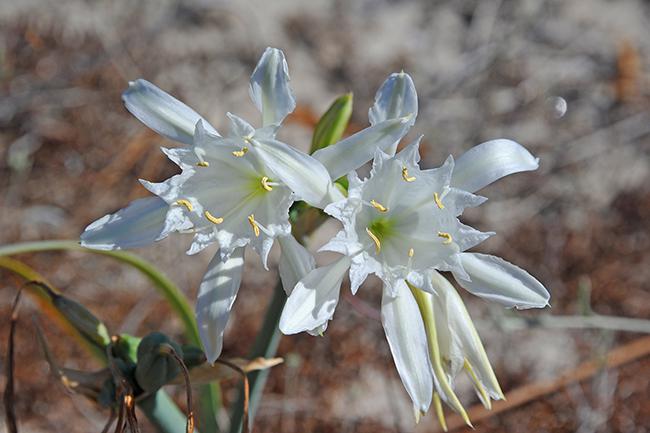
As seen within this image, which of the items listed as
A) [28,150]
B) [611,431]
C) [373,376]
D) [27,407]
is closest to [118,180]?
[28,150]

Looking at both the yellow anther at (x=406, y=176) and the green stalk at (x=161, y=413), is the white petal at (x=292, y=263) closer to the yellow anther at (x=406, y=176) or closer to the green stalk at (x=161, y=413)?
the yellow anther at (x=406, y=176)

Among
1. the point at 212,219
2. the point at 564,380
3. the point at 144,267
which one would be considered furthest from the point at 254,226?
the point at 564,380

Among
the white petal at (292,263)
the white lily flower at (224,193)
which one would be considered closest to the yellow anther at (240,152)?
the white lily flower at (224,193)

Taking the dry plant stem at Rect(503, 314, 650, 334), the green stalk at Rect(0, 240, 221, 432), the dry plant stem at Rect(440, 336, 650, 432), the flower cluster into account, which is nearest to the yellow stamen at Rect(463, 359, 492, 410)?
the flower cluster

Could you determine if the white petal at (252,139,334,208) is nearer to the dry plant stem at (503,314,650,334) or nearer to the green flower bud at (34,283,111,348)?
the green flower bud at (34,283,111,348)

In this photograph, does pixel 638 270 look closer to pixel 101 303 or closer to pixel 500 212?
pixel 500 212
